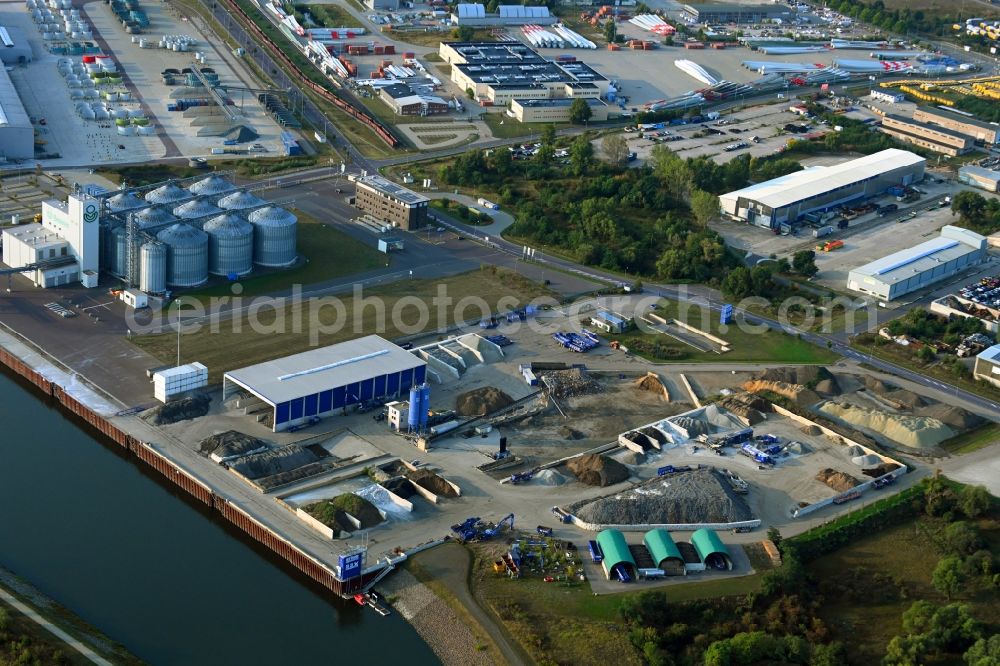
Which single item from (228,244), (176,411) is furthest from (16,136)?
(176,411)

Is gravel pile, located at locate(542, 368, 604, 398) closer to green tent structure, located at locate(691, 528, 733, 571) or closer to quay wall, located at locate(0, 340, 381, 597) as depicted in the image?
green tent structure, located at locate(691, 528, 733, 571)

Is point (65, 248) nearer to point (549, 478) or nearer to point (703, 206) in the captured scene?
point (549, 478)

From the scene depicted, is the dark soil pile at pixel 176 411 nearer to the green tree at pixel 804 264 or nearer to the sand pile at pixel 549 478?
the sand pile at pixel 549 478

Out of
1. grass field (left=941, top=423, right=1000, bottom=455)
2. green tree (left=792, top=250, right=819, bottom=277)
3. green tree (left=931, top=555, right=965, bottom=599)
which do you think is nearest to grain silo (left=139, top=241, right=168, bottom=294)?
green tree (left=792, top=250, right=819, bottom=277)

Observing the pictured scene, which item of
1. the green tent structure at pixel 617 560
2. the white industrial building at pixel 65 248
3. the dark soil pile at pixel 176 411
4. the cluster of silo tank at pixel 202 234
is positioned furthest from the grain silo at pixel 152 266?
the green tent structure at pixel 617 560

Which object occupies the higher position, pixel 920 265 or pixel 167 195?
pixel 167 195

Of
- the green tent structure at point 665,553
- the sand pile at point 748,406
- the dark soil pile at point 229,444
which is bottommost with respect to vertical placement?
the green tent structure at point 665,553
